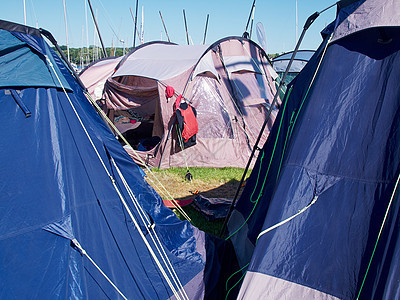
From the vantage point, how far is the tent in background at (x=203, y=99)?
23.0 ft

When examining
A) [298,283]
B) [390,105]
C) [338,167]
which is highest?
[390,105]

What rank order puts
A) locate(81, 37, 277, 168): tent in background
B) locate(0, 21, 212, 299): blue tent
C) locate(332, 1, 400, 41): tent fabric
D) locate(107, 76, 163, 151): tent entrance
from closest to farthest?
locate(0, 21, 212, 299): blue tent
locate(332, 1, 400, 41): tent fabric
locate(81, 37, 277, 168): tent in background
locate(107, 76, 163, 151): tent entrance

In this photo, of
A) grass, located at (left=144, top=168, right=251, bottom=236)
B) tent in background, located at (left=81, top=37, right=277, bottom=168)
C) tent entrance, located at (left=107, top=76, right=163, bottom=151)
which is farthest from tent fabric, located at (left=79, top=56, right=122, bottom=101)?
grass, located at (left=144, top=168, right=251, bottom=236)

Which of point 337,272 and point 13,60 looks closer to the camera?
point 337,272

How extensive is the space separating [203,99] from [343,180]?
5115 millimetres

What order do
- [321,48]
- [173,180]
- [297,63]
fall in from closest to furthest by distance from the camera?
[321,48] < [173,180] < [297,63]

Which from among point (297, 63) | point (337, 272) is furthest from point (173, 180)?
point (297, 63)

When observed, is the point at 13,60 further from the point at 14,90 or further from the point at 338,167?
the point at 338,167

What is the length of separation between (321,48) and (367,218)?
4.55 feet

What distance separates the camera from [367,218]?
2.24m

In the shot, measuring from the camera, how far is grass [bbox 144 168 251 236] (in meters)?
5.72

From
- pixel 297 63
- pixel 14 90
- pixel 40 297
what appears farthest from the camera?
pixel 297 63

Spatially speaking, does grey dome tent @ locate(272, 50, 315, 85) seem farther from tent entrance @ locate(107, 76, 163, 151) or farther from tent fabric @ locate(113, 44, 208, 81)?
tent entrance @ locate(107, 76, 163, 151)

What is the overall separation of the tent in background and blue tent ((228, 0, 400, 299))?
4528 millimetres
